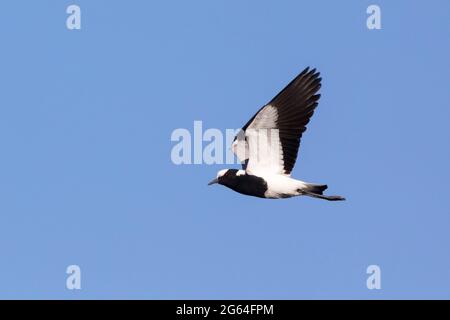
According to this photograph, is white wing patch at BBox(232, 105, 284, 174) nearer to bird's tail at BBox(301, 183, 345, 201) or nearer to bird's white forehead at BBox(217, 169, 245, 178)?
bird's white forehead at BBox(217, 169, 245, 178)

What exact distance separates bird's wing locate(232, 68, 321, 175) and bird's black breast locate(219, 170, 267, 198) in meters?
0.24

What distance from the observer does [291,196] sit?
26.6 m

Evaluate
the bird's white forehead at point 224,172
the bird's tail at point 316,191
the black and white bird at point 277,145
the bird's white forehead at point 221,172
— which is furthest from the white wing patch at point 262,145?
the bird's tail at point 316,191

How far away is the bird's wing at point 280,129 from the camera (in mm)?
26484

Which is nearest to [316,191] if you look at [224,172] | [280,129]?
[280,129]

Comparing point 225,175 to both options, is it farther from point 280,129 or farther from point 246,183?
point 280,129

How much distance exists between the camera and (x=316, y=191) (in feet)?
86.6

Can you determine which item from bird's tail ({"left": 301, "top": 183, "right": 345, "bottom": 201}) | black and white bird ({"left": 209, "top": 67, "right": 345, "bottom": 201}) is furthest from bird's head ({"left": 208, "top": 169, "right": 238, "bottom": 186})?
bird's tail ({"left": 301, "top": 183, "right": 345, "bottom": 201})

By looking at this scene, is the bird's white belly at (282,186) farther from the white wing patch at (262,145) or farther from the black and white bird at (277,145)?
the white wing patch at (262,145)

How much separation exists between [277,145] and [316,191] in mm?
1277

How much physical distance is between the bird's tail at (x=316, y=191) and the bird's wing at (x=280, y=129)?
622 mm
